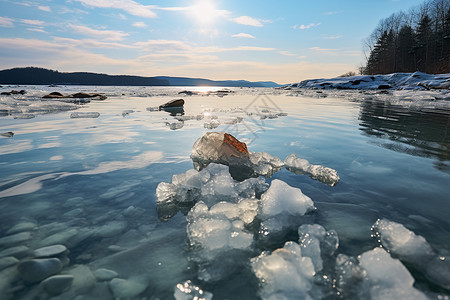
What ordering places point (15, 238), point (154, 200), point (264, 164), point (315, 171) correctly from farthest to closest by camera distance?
1. point (264, 164)
2. point (315, 171)
3. point (154, 200)
4. point (15, 238)

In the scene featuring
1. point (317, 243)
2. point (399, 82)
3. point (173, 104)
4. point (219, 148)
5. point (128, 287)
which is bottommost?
point (128, 287)

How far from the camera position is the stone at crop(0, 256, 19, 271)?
3.61 feet

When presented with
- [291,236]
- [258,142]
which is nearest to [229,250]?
[291,236]

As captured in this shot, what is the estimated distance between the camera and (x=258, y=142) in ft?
12.5

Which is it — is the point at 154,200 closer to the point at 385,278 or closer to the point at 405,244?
the point at 385,278

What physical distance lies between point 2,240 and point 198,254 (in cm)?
112

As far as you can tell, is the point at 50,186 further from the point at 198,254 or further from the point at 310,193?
the point at 310,193

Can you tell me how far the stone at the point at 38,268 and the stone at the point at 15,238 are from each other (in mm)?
239

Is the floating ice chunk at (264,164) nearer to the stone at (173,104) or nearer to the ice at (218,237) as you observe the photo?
the ice at (218,237)

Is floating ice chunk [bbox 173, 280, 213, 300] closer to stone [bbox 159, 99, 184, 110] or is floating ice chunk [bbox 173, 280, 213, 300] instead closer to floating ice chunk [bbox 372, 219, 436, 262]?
floating ice chunk [bbox 372, 219, 436, 262]

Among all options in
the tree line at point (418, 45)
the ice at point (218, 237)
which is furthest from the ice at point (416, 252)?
the tree line at point (418, 45)

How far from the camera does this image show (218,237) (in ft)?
4.21

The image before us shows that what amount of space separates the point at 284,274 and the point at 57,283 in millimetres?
1015

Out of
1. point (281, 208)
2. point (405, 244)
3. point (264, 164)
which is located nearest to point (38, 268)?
point (281, 208)
